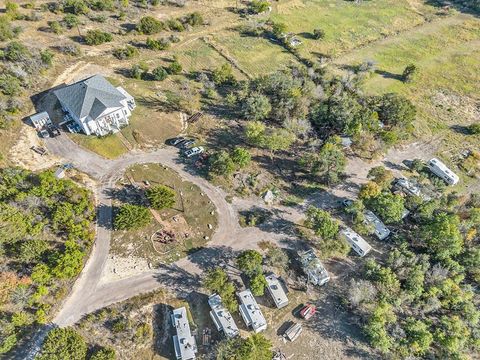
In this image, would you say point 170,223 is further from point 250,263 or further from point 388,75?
point 388,75

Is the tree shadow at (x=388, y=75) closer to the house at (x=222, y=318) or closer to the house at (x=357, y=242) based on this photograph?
the house at (x=357, y=242)

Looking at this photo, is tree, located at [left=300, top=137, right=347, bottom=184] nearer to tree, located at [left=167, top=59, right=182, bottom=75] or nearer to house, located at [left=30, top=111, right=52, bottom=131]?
tree, located at [left=167, top=59, right=182, bottom=75]

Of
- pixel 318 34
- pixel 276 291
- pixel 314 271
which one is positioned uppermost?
pixel 318 34

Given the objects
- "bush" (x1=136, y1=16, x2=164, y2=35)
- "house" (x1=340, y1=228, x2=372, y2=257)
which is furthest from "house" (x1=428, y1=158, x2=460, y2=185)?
"bush" (x1=136, y1=16, x2=164, y2=35)

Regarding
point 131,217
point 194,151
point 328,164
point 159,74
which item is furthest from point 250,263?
point 159,74

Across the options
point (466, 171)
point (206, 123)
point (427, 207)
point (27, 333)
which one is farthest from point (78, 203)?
point (466, 171)

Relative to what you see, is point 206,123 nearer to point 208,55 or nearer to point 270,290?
point 208,55
